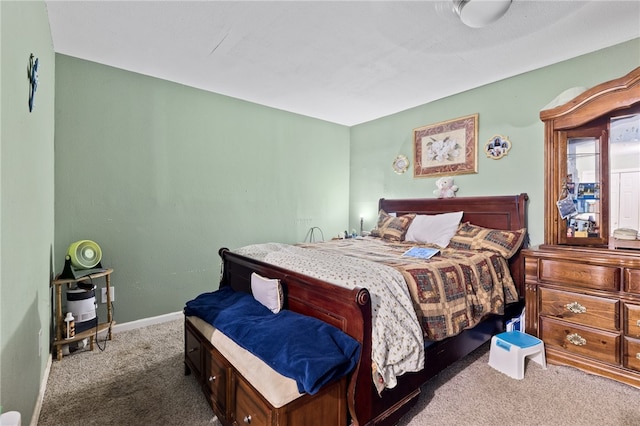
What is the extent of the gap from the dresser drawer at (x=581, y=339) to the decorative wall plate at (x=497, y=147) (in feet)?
5.53

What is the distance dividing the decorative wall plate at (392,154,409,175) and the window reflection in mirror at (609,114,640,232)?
2.09 m

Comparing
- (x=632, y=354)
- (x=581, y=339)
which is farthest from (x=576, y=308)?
(x=632, y=354)

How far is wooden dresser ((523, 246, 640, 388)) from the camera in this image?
2.05 metres

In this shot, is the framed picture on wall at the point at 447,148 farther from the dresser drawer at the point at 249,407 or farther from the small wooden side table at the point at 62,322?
the small wooden side table at the point at 62,322

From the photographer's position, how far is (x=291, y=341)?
1.50 meters

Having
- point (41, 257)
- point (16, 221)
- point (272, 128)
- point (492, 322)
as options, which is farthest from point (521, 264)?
point (41, 257)

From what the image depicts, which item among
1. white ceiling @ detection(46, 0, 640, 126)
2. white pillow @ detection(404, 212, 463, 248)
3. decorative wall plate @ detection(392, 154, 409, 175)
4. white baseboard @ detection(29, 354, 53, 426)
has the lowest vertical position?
white baseboard @ detection(29, 354, 53, 426)

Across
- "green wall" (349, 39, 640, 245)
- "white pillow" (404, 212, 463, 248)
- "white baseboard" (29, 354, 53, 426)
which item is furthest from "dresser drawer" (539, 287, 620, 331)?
"white baseboard" (29, 354, 53, 426)

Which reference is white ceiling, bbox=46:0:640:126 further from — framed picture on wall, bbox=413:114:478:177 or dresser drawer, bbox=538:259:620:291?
dresser drawer, bbox=538:259:620:291

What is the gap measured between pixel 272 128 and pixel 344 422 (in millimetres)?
3431

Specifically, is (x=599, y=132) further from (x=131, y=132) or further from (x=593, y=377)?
(x=131, y=132)

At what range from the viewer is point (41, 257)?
1971 mm

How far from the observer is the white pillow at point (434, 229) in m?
3.14

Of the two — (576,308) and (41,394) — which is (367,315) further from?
(41,394)
